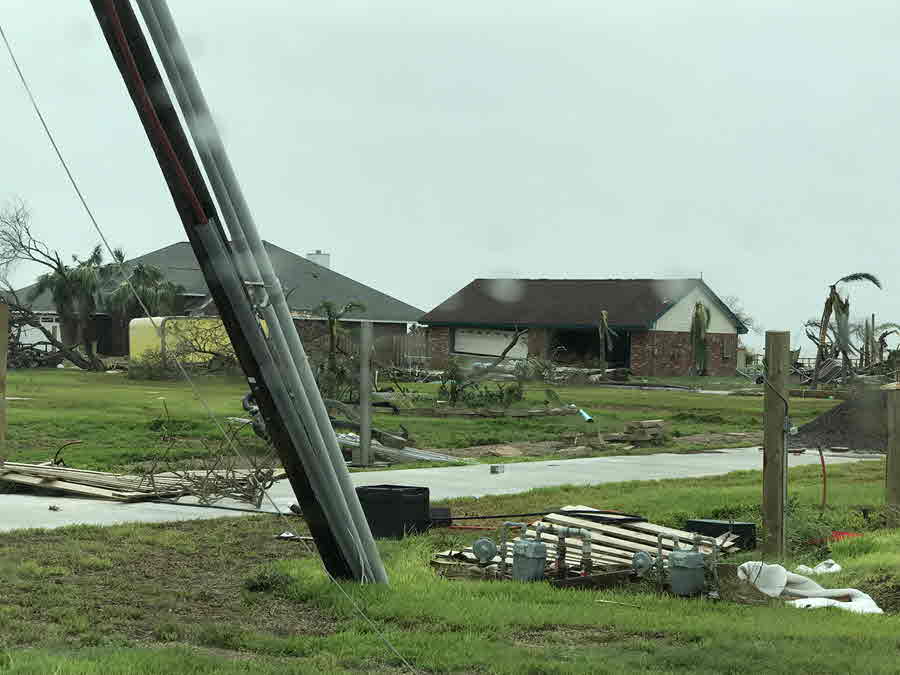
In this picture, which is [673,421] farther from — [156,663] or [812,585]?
[156,663]

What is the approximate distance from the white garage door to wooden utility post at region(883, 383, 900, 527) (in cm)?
4380

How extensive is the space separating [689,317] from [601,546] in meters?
46.8

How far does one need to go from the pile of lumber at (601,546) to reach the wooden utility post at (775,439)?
1.51 ft

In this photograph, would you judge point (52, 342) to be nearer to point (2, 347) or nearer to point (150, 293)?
point (150, 293)

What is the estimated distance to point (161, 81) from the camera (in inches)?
279

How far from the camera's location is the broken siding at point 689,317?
175 feet

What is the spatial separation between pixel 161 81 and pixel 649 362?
156 feet

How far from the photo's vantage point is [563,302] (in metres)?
55.9

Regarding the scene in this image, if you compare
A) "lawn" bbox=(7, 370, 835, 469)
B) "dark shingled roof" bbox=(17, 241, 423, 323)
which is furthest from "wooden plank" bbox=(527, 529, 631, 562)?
"dark shingled roof" bbox=(17, 241, 423, 323)

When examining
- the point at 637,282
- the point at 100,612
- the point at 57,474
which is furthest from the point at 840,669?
the point at 637,282

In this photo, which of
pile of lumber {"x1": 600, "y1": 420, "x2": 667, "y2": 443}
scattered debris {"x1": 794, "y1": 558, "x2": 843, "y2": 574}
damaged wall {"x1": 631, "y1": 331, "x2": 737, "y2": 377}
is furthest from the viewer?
damaged wall {"x1": 631, "y1": 331, "x2": 737, "y2": 377}

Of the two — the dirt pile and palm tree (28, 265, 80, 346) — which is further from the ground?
palm tree (28, 265, 80, 346)

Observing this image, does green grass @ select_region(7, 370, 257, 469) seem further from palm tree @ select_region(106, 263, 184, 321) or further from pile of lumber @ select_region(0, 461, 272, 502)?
palm tree @ select_region(106, 263, 184, 321)

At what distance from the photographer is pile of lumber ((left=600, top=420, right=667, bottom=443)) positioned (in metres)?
22.9
